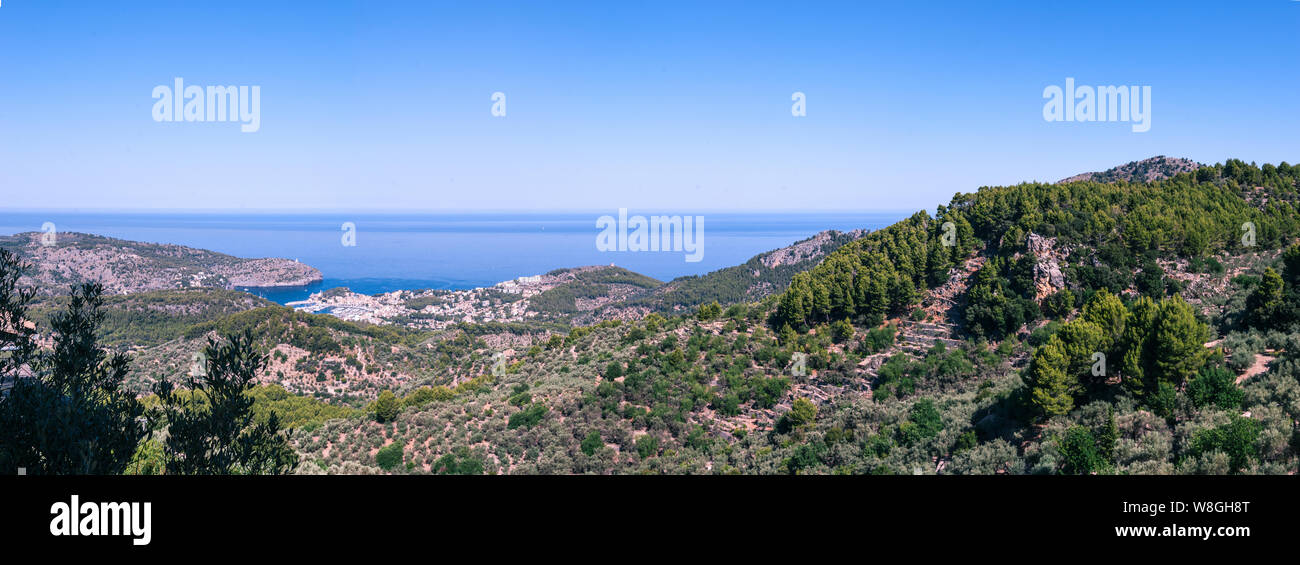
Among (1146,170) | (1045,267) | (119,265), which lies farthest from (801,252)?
(119,265)

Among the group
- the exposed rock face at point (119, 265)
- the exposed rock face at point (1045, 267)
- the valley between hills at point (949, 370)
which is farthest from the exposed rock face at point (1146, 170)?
the exposed rock face at point (119, 265)

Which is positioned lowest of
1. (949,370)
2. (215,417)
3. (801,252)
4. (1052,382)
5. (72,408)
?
(949,370)

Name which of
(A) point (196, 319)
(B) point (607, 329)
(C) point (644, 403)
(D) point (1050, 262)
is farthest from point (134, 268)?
(D) point (1050, 262)

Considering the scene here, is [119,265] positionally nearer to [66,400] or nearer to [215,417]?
[66,400]

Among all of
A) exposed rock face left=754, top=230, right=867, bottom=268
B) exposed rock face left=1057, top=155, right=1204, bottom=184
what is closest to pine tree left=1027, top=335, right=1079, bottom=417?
exposed rock face left=1057, top=155, right=1204, bottom=184

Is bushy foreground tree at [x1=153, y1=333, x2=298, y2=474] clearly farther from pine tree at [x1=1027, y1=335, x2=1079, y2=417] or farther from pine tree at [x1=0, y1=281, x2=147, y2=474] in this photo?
pine tree at [x1=1027, y1=335, x2=1079, y2=417]
